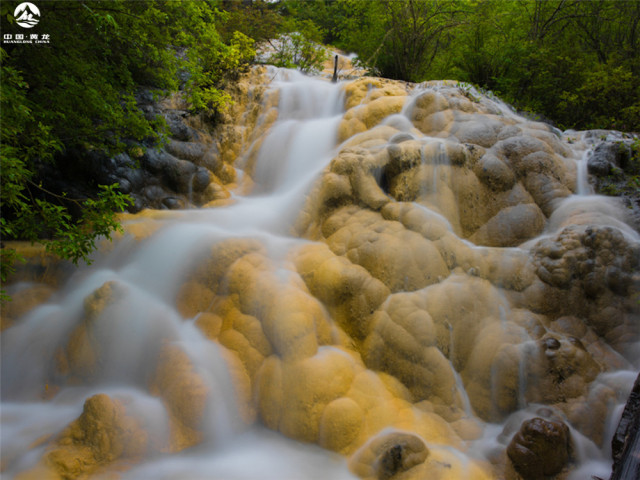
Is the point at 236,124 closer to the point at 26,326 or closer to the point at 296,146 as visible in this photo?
the point at 296,146

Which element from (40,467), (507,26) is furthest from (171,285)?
(507,26)

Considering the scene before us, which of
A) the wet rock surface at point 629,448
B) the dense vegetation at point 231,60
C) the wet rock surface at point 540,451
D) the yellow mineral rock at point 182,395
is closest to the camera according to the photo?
the wet rock surface at point 629,448

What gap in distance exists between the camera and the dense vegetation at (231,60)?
162 inches

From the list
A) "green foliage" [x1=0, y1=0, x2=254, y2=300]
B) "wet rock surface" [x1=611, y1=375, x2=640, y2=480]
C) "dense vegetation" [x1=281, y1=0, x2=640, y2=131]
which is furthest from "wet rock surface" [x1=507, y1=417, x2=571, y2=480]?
"dense vegetation" [x1=281, y1=0, x2=640, y2=131]

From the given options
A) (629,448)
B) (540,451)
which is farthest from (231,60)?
(629,448)

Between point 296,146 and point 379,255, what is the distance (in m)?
3.82

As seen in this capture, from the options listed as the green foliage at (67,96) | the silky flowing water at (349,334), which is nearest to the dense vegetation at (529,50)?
the silky flowing water at (349,334)

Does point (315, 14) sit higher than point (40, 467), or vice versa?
point (315, 14)

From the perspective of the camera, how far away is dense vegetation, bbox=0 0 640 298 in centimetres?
412

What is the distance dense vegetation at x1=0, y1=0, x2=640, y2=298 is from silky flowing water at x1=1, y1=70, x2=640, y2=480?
42.9 inches

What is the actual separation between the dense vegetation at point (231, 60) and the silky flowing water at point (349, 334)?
109 centimetres

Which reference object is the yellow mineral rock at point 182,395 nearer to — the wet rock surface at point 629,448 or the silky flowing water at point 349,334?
the silky flowing water at point 349,334

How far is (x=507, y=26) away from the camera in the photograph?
983 centimetres

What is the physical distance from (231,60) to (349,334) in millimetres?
7304
